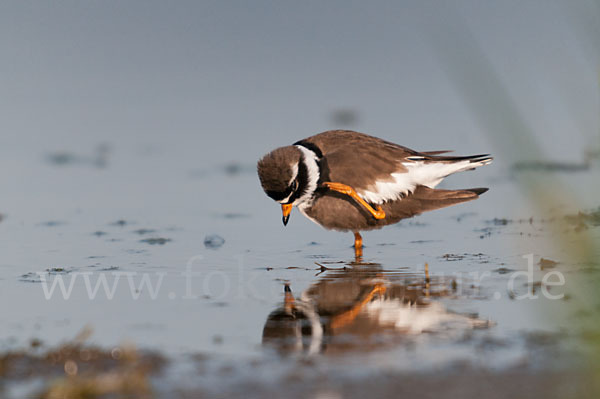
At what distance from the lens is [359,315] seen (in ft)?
15.3

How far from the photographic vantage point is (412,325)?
430 cm

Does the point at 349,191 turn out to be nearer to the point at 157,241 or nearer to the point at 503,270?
the point at 503,270

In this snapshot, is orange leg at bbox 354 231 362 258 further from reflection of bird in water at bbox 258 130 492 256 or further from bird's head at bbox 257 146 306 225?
bird's head at bbox 257 146 306 225

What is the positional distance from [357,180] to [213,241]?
1.69 m

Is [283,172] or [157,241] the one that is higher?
[283,172]

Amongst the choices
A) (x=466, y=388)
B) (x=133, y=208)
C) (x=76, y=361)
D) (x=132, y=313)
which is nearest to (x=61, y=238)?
(x=133, y=208)

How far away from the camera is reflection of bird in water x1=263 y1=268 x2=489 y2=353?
407 centimetres

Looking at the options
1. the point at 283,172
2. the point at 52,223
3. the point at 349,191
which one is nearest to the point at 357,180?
the point at 349,191

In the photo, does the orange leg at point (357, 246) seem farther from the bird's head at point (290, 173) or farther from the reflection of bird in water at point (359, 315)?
the reflection of bird in water at point (359, 315)

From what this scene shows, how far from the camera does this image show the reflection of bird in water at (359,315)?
4070 mm

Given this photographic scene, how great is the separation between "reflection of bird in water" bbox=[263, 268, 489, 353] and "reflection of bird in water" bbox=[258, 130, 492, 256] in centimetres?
135

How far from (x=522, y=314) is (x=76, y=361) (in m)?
2.58

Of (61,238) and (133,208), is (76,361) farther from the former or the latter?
(133,208)

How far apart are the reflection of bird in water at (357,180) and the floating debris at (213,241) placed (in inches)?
33.4
